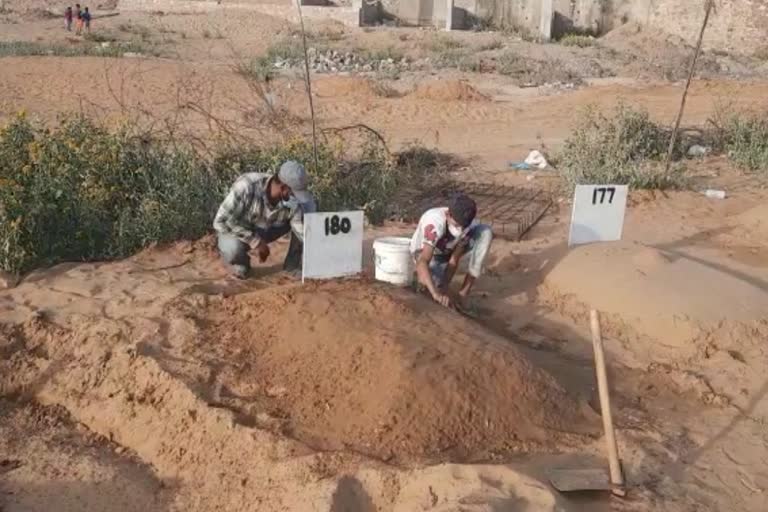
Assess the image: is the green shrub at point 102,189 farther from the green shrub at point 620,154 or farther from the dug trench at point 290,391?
the green shrub at point 620,154

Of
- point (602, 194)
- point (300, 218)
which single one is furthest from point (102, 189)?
point (602, 194)

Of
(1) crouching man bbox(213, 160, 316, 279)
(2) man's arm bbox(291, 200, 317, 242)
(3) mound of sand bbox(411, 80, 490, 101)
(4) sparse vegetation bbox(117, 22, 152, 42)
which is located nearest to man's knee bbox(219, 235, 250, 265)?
(1) crouching man bbox(213, 160, 316, 279)

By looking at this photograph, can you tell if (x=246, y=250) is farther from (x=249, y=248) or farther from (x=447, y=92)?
(x=447, y=92)

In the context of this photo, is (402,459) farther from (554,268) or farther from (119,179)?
(119,179)

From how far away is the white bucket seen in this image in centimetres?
548

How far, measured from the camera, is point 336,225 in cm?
509

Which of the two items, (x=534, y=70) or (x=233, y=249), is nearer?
(x=233, y=249)

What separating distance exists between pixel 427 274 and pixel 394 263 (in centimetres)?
38

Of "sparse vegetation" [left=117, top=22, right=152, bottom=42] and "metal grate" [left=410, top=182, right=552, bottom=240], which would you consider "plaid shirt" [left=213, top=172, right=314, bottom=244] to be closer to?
"metal grate" [left=410, top=182, right=552, bottom=240]

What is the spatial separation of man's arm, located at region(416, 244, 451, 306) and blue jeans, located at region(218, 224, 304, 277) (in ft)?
3.15

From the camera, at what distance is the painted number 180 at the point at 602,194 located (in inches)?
240

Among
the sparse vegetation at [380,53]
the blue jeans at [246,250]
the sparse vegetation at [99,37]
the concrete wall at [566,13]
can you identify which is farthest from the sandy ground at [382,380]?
the concrete wall at [566,13]

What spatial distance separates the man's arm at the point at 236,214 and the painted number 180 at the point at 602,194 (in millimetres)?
2517

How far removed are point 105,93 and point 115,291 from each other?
10137 mm
